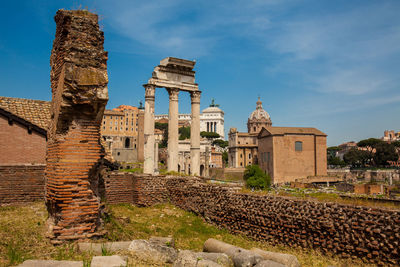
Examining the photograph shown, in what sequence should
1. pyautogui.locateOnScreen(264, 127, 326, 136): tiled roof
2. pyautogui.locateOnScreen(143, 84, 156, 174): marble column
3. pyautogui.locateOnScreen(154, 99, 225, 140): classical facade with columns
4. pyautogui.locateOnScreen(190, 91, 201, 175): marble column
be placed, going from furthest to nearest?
1. pyautogui.locateOnScreen(154, 99, 225, 140): classical facade with columns
2. pyautogui.locateOnScreen(264, 127, 326, 136): tiled roof
3. pyautogui.locateOnScreen(190, 91, 201, 175): marble column
4. pyautogui.locateOnScreen(143, 84, 156, 174): marble column

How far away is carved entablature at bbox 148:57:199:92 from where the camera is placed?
1639 cm

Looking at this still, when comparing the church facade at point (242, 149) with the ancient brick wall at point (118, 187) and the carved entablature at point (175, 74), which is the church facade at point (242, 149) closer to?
the carved entablature at point (175, 74)

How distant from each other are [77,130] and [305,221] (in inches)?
225

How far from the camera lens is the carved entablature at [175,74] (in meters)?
16.4

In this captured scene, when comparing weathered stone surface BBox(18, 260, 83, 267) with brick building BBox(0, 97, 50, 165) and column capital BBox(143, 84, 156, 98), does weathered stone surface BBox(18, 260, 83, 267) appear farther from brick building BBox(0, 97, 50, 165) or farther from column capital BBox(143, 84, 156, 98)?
column capital BBox(143, 84, 156, 98)

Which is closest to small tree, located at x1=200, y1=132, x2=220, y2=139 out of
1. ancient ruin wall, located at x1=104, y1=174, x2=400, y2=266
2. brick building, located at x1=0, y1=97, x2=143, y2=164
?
brick building, located at x1=0, y1=97, x2=143, y2=164

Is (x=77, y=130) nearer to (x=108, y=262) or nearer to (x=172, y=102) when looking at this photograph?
(x=108, y=262)

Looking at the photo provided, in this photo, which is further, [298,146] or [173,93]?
[298,146]

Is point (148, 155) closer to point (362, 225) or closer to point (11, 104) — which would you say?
point (11, 104)

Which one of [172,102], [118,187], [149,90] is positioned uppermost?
[149,90]

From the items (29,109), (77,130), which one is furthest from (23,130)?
(77,130)

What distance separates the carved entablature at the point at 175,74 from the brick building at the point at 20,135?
5.84 metres

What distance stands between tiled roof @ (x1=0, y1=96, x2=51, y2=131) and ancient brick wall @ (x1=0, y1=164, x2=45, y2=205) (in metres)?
3.33

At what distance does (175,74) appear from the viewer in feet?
55.4
